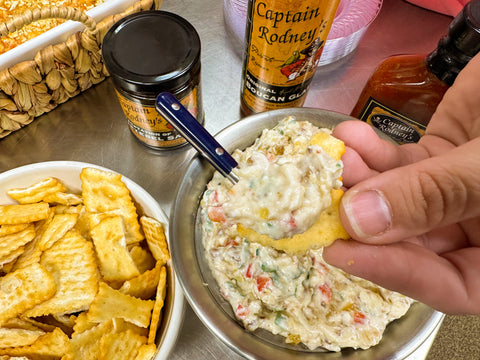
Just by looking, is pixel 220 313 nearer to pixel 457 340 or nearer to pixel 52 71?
pixel 52 71

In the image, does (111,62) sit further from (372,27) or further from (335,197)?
(372,27)

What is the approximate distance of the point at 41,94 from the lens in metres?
0.83

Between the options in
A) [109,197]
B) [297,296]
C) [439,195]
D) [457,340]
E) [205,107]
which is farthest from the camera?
[457,340]

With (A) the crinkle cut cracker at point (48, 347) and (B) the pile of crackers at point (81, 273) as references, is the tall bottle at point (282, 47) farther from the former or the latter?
(A) the crinkle cut cracker at point (48, 347)

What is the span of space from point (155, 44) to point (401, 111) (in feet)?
1.63

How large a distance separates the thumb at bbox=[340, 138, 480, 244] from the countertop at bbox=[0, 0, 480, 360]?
0.45 m

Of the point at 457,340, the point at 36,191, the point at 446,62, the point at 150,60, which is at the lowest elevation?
the point at 457,340

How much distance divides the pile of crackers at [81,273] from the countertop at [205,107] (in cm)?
16

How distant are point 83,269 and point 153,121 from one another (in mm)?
297

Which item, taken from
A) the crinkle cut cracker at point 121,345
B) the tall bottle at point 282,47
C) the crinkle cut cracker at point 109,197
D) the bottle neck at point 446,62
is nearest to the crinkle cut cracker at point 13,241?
the crinkle cut cracker at point 109,197

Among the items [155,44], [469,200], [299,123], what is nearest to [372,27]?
[299,123]

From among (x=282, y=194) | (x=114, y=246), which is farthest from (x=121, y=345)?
(x=282, y=194)

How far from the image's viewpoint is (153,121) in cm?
75

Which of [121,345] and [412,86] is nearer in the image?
[121,345]
